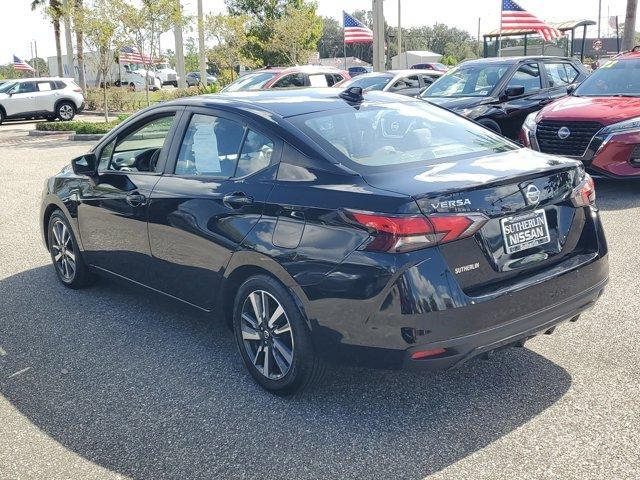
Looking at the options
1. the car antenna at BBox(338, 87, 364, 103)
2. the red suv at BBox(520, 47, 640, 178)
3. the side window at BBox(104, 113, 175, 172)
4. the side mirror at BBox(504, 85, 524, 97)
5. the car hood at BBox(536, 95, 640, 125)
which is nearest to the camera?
the car antenna at BBox(338, 87, 364, 103)

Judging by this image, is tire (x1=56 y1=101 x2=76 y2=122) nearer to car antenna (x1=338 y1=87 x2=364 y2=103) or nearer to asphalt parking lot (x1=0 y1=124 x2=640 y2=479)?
asphalt parking lot (x1=0 y1=124 x2=640 y2=479)

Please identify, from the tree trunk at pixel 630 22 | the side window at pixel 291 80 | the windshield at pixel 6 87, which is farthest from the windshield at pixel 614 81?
the windshield at pixel 6 87

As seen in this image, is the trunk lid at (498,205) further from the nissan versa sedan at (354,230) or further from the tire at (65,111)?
the tire at (65,111)

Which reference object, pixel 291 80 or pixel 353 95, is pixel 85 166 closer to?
pixel 353 95

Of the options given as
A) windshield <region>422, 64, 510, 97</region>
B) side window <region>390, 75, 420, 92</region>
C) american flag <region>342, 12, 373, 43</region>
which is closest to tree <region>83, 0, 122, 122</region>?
american flag <region>342, 12, 373, 43</region>

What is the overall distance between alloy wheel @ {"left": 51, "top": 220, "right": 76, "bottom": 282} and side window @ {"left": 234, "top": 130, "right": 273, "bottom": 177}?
7.83 ft

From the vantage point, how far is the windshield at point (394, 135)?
3.84 metres

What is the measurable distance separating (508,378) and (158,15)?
22.2m

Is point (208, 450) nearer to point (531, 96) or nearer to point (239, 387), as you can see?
point (239, 387)

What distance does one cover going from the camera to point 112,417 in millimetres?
3725

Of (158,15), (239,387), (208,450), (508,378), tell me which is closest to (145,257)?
(239,387)

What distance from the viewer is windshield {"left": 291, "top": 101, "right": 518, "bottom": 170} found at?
3838mm

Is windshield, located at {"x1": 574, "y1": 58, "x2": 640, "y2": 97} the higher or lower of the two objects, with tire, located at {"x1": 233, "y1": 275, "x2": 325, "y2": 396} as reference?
higher

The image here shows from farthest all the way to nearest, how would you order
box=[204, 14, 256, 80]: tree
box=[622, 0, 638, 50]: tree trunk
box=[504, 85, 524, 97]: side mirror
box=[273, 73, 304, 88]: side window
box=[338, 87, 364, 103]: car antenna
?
box=[204, 14, 256, 80]: tree
box=[622, 0, 638, 50]: tree trunk
box=[273, 73, 304, 88]: side window
box=[504, 85, 524, 97]: side mirror
box=[338, 87, 364, 103]: car antenna
